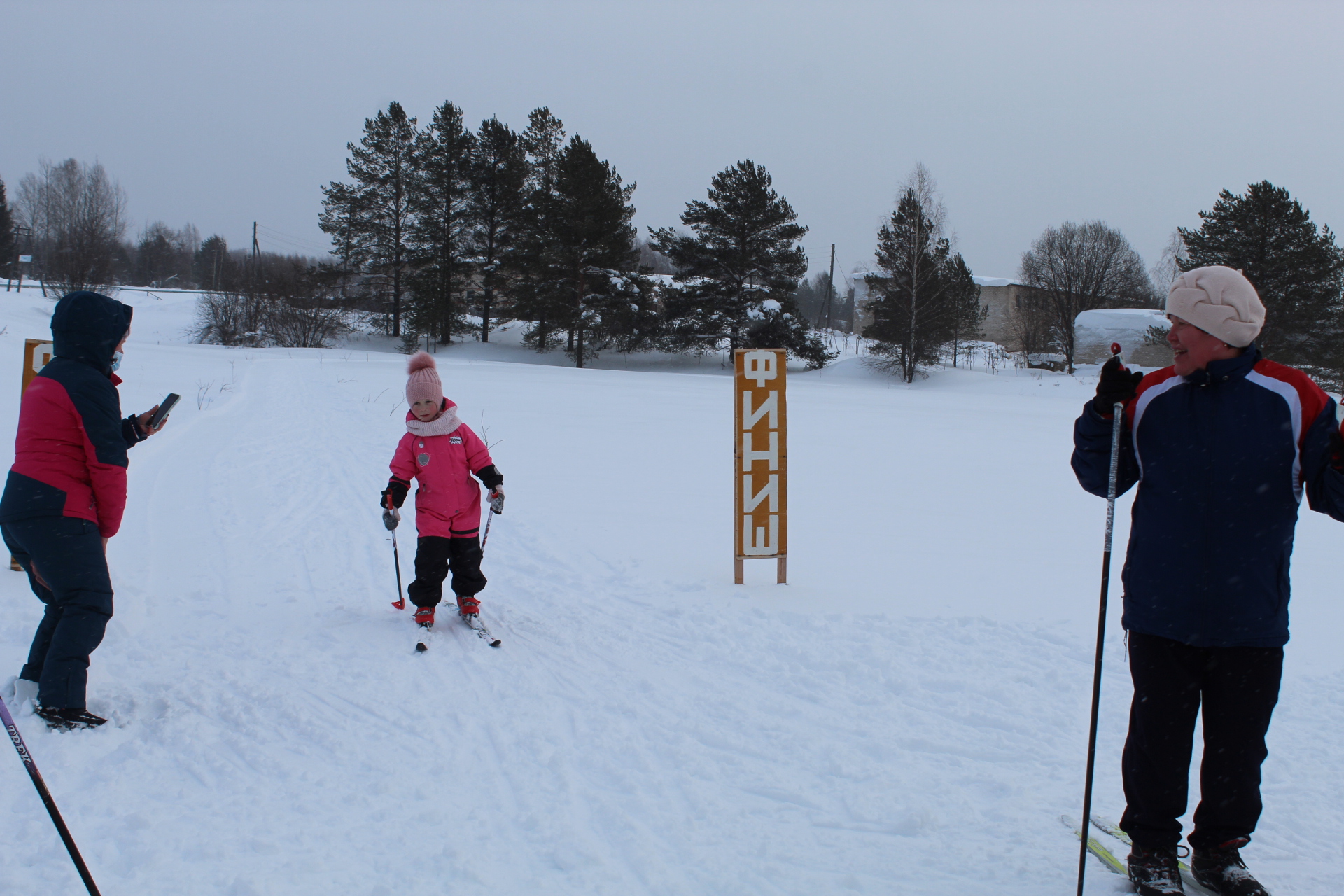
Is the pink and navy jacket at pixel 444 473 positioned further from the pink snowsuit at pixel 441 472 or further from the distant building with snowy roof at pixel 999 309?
the distant building with snowy roof at pixel 999 309

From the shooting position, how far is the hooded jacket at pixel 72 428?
321cm

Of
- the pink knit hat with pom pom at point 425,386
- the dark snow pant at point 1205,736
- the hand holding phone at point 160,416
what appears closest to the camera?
the dark snow pant at point 1205,736

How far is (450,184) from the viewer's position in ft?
127

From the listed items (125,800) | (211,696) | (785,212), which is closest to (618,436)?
(211,696)

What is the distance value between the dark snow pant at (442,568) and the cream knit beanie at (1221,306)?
360 cm

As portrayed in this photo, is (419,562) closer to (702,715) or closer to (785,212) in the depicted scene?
(702,715)

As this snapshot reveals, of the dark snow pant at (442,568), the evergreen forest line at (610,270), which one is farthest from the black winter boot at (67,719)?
the evergreen forest line at (610,270)

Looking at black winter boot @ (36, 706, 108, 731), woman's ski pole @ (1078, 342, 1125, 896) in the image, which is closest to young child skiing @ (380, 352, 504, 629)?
black winter boot @ (36, 706, 108, 731)

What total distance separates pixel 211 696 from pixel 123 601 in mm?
1585

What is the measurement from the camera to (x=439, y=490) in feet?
14.7

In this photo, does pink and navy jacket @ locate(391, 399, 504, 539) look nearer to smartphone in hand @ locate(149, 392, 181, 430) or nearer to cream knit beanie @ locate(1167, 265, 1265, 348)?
smartphone in hand @ locate(149, 392, 181, 430)

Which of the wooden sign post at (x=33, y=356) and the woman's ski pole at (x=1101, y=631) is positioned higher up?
the wooden sign post at (x=33, y=356)

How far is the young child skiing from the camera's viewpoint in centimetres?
449

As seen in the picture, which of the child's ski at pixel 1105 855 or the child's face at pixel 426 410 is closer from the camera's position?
the child's ski at pixel 1105 855
